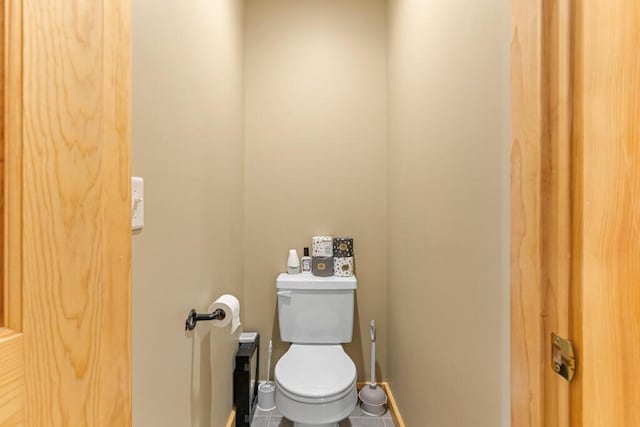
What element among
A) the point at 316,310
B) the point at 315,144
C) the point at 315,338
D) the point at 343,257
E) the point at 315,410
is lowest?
the point at 315,410

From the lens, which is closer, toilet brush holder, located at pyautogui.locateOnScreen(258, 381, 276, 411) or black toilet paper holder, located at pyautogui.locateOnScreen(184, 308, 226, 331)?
black toilet paper holder, located at pyautogui.locateOnScreen(184, 308, 226, 331)

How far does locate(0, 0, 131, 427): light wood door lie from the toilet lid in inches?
36.6

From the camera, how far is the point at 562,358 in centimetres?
51

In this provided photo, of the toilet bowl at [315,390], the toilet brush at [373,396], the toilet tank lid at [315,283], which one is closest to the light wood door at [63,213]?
the toilet bowl at [315,390]

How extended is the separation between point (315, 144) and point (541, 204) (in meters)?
1.57

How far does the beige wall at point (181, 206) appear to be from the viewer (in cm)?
78

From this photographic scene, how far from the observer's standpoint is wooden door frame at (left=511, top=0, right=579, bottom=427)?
504 mm

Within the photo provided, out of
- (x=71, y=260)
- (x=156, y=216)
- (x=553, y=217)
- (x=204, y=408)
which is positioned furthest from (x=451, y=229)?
(x=204, y=408)

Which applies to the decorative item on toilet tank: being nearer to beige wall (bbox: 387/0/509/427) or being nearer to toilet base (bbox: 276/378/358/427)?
beige wall (bbox: 387/0/509/427)

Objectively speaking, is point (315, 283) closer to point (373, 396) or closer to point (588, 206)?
point (373, 396)

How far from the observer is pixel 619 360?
1.58 ft

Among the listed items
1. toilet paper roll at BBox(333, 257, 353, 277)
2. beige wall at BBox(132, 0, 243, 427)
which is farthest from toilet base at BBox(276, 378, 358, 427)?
toilet paper roll at BBox(333, 257, 353, 277)

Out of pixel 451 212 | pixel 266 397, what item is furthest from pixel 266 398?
pixel 451 212

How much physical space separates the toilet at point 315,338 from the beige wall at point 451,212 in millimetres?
297
